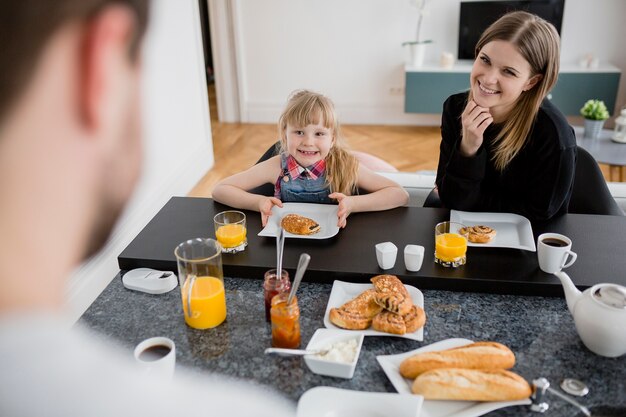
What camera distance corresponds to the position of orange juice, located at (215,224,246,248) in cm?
134

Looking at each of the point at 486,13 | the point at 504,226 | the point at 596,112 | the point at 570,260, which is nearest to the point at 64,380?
the point at 570,260

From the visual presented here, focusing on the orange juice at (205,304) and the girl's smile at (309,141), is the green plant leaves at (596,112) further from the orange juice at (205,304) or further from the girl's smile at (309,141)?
the orange juice at (205,304)

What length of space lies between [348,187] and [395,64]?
329cm

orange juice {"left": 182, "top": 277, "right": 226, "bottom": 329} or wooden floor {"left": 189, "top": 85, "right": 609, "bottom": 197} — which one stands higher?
orange juice {"left": 182, "top": 277, "right": 226, "bottom": 329}

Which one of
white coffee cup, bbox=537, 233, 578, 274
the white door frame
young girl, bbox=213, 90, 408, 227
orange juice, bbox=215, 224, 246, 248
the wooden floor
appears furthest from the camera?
the white door frame

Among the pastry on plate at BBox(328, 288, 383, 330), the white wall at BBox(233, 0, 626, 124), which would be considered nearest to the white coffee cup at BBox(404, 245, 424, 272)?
the pastry on plate at BBox(328, 288, 383, 330)

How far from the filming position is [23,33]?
49 cm

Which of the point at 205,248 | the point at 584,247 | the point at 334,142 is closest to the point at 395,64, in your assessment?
the point at 334,142

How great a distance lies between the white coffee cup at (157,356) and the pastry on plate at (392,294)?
0.43 m

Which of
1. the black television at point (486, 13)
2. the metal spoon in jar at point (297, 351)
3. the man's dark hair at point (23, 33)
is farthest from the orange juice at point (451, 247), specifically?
the black television at point (486, 13)

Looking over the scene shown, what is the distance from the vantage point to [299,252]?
52.8 inches

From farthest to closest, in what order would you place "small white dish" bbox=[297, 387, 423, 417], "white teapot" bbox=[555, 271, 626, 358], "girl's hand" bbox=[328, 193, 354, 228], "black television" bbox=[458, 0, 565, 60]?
"black television" bbox=[458, 0, 565, 60] < "girl's hand" bbox=[328, 193, 354, 228] < "white teapot" bbox=[555, 271, 626, 358] < "small white dish" bbox=[297, 387, 423, 417]

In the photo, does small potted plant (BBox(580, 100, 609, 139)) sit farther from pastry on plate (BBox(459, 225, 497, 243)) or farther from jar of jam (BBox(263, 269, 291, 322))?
jar of jam (BBox(263, 269, 291, 322))

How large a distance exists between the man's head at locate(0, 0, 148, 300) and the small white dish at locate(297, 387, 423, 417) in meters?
0.47
